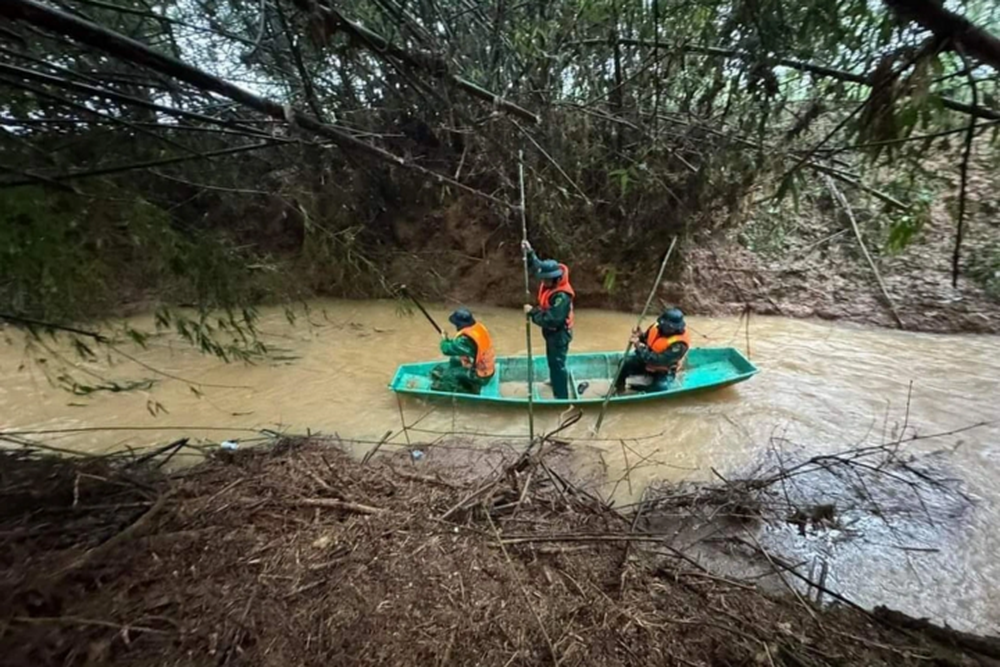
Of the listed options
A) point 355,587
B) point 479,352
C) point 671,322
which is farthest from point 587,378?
point 355,587

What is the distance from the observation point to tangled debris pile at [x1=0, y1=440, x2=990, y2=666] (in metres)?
1.96

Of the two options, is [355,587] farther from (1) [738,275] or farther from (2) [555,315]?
(1) [738,275]

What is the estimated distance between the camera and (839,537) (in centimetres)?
369

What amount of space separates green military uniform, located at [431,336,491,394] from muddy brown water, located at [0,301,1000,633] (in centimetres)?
21

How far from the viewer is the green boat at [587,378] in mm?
5453

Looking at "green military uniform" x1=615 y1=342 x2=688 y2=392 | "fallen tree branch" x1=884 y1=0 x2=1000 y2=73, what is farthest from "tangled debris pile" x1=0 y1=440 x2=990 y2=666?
"green military uniform" x1=615 y1=342 x2=688 y2=392

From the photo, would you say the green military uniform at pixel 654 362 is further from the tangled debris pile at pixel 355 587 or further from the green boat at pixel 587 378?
the tangled debris pile at pixel 355 587

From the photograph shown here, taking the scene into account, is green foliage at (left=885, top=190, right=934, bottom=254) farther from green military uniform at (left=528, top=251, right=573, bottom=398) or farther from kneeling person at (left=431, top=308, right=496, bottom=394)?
kneeling person at (left=431, top=308, right=496, bottom=394)

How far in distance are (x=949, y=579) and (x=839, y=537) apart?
58 centimetres

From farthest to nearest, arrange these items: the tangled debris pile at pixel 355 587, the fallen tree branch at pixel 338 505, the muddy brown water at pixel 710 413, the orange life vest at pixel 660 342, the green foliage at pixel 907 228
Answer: the orange life vest at pixel 660 342 → the muddy brown water at pixel 710 413 → the fallen tree branch at pixel 338 505 → the tangled debris pile at pixel 355 587 → the green foliage at pixel 907 228

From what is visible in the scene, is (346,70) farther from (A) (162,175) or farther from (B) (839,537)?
(B) (839,537)

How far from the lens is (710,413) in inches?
221

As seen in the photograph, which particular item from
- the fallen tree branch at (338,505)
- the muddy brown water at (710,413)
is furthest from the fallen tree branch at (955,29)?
the muddy brown water at (710,413)

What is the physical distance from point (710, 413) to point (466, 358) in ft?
8.11
